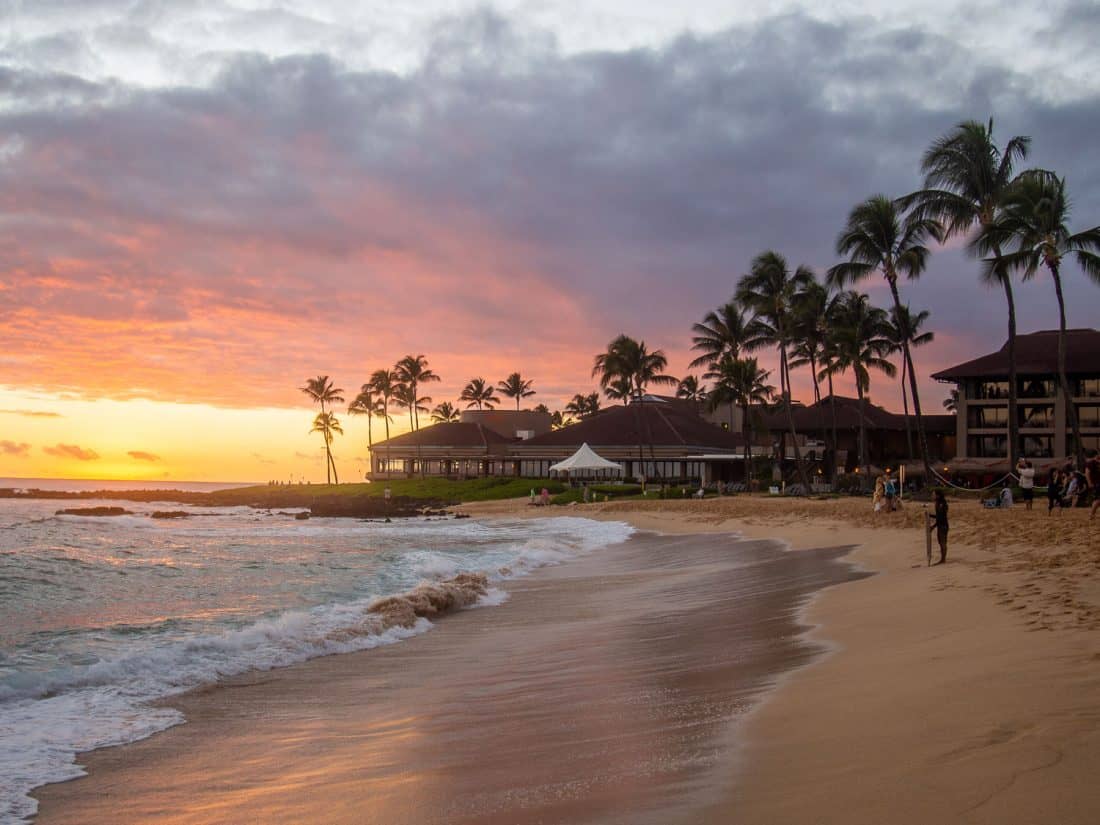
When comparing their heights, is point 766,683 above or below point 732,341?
below

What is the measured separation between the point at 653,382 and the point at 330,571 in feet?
157

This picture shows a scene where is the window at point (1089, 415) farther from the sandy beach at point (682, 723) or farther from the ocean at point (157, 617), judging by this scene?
the sandy beach at point (682, 723)

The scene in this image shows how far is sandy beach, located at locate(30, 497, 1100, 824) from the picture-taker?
418cm

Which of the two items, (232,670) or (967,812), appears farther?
(232,670)

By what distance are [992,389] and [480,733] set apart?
181 feet

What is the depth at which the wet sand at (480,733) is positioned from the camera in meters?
4.70

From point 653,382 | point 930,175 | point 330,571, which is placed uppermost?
point 930,175

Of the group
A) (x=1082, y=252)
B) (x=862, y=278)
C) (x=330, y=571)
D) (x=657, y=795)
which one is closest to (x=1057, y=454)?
(x=862, y=278)

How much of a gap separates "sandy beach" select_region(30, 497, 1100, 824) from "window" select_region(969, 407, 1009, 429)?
45522 millimetres

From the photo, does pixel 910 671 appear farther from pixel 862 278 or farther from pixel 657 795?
pixel 862 278

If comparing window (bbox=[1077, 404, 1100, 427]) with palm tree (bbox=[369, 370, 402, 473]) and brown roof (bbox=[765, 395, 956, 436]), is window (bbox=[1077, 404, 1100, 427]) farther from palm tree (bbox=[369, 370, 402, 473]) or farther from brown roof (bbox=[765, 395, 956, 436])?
palm tree (bbox=[369, 370, 402, 473])

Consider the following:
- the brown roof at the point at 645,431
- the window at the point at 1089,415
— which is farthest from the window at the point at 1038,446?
the brown roof at the point at 645,431

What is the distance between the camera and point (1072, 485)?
24469mm

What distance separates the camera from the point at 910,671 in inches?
256
